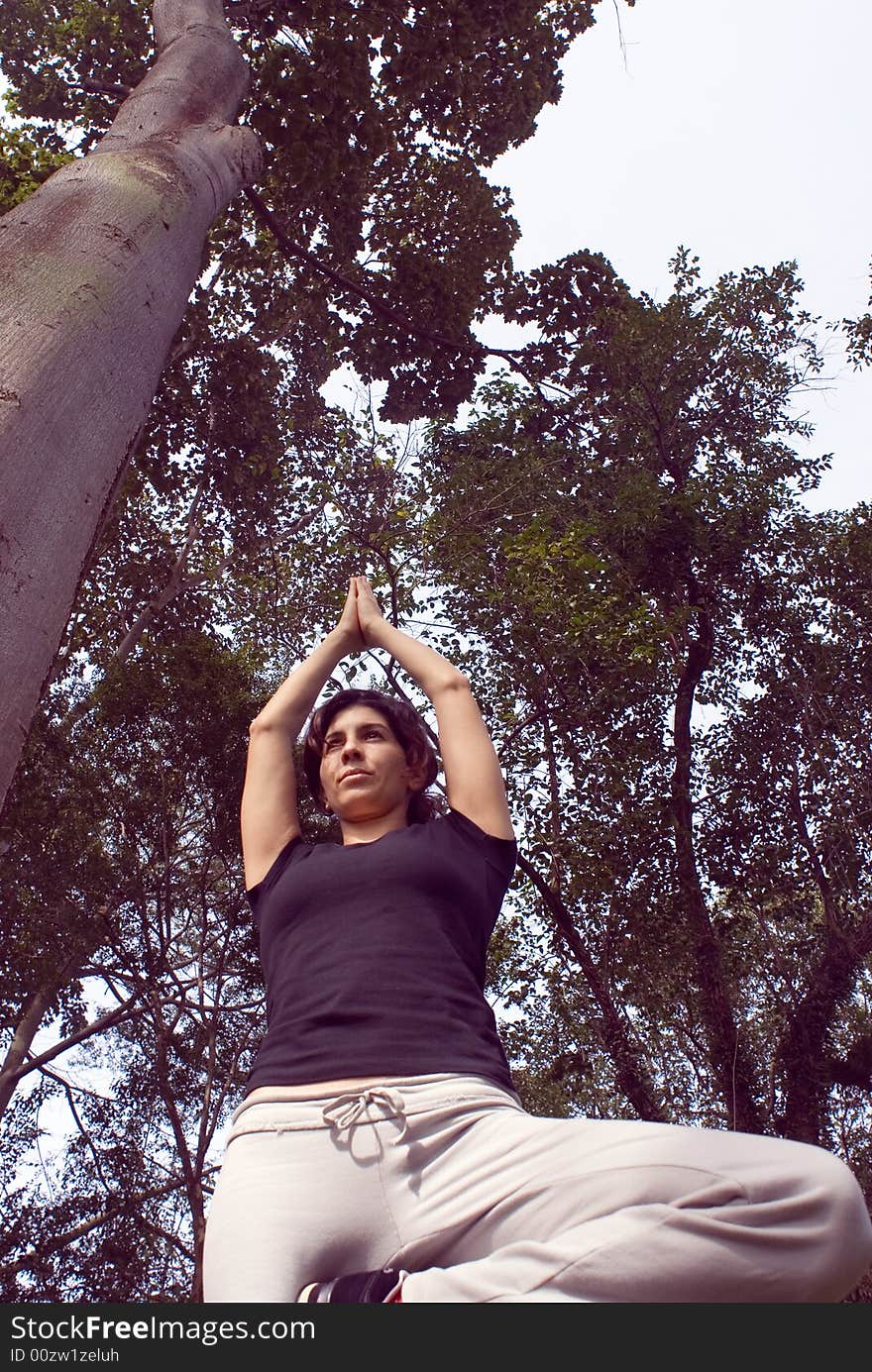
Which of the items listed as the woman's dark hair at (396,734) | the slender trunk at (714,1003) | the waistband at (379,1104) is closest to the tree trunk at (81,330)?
the woman's dark hair at (396,734)

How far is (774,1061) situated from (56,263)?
8.41m

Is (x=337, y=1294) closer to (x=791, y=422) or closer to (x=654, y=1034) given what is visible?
(x=654, y=1034)

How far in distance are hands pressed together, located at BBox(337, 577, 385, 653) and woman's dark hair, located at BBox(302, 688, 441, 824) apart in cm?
19

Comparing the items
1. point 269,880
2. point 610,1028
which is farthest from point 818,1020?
point 269,880

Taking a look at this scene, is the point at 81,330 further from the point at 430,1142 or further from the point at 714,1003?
the point at 714,1003

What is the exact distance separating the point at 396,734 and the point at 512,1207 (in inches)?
42.3

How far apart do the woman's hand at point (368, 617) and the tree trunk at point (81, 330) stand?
2.06ft

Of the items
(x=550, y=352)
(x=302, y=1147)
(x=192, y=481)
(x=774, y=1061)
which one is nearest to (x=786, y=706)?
(x=774, y=1061)

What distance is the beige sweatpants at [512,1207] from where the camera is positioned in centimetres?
102

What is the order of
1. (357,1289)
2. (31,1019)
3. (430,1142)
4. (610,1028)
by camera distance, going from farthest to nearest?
1. (31,1019)
2. (610,1028)
3. (430,1142)
4. (357,1289)

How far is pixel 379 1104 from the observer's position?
135cm

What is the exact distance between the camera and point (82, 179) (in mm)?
2592

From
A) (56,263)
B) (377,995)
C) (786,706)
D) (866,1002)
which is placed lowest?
(377,995)

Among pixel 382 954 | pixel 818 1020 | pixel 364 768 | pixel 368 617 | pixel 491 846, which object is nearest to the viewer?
pixel 382 954
